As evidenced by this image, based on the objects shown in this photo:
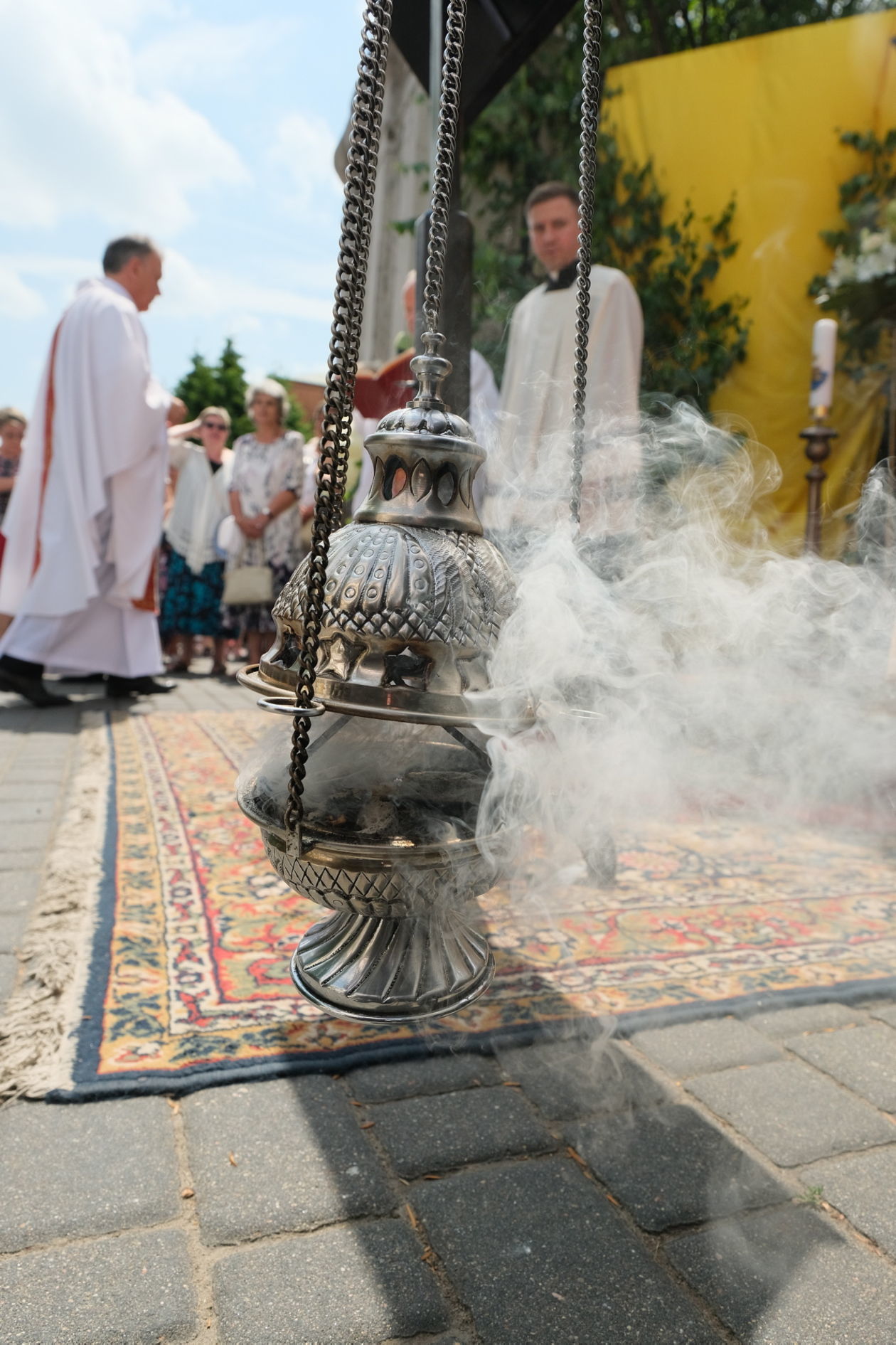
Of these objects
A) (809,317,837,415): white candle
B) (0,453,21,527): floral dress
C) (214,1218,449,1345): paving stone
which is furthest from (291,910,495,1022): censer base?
(0,453,21,527): floral dress

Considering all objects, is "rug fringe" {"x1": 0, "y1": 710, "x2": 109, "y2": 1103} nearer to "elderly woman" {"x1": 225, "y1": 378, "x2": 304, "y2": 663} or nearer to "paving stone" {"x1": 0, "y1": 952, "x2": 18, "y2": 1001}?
"paving stone" {"x1": 0, "y1": 952, "x2": 18, "y2": 1001}

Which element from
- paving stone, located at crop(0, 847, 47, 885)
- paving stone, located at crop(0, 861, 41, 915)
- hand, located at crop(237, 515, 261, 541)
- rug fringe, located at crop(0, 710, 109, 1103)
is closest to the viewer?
rug fringe, located at crop(0, 710, 109, 1103)

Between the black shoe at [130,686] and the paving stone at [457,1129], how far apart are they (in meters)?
4.36

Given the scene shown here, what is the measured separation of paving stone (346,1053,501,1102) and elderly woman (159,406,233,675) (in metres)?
5.61

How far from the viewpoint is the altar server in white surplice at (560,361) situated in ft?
10.5

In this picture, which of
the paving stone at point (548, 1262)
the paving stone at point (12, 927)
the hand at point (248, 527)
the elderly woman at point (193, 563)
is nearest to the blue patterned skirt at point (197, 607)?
the elderly woman at point (193, 563)

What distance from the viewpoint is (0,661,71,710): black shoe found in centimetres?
521

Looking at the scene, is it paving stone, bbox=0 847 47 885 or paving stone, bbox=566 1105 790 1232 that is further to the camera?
paving stone, bbox=0 847 47 885

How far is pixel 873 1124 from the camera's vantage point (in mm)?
1625

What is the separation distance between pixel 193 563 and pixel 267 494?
89 centimetres

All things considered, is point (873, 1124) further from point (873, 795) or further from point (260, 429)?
point (260, 429)

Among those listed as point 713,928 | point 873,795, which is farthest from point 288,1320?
point 873,795

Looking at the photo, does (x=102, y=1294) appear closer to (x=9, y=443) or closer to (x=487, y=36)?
(x=487, y=36)

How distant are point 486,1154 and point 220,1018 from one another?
2.15 ft
